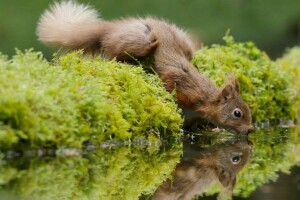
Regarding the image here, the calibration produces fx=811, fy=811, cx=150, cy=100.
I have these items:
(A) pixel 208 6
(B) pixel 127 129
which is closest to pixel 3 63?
(B) pixel 127 129

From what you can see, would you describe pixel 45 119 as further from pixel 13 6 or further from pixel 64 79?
pixel 13 6

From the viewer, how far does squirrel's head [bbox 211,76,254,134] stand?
11.0m

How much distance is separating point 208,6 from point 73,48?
15.2 m

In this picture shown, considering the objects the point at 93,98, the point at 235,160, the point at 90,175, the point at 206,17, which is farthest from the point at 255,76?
the point at 206,17

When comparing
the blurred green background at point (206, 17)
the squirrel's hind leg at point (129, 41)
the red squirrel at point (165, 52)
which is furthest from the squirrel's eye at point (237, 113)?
the blurred green background at point (206, 17)

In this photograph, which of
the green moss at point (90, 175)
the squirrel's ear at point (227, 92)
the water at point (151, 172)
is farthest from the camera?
the squirrel's ear at point (227, 92)

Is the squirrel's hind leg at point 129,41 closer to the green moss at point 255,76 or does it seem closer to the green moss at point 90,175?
the green moss at point 255,76

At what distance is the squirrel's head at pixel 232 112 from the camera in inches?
432

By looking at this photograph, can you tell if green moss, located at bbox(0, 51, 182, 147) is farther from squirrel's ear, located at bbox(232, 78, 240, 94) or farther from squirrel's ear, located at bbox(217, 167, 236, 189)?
squirrel's ear, located at bbox(217, 167, 236, 189)

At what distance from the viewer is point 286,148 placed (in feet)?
32.5

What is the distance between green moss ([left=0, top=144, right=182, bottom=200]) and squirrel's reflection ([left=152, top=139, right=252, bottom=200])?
13 cm

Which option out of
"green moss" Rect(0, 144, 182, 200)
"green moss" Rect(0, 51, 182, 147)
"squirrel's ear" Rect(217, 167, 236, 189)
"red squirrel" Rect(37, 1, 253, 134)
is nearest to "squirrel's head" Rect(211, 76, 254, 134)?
"red squirrel" Rect(37, 1, 253, 134)

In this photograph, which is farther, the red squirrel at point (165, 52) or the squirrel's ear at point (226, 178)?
the red squirrel at point (165, 52)

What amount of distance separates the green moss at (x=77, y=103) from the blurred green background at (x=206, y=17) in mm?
11485
